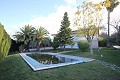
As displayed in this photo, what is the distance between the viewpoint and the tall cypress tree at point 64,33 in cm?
2948

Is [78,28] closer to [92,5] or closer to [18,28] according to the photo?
[92,5]

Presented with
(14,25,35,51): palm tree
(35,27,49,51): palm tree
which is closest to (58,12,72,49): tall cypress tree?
(35,27,49,51): palm tree

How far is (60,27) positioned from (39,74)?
71.7 ft

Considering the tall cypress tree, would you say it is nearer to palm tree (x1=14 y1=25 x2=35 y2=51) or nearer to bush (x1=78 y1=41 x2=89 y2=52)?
palm tree (x1=14 y1=25 x2=35 y2=51)

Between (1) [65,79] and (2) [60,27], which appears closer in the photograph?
(1) [65,79]

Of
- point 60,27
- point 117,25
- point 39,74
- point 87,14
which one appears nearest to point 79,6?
point 87,14

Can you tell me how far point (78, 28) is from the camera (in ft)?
67.5

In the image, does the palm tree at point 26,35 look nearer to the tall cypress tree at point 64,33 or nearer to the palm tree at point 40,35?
the palm tree at point 40,35

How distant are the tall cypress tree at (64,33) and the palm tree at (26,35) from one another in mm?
6152

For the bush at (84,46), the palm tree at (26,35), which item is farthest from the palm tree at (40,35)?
the bush at (84,46)

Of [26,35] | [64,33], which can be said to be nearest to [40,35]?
[26,35]

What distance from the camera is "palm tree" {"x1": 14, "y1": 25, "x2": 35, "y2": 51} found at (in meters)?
31.2

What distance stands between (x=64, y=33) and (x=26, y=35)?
8.18 meters

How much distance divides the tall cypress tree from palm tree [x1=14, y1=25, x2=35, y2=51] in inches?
242
